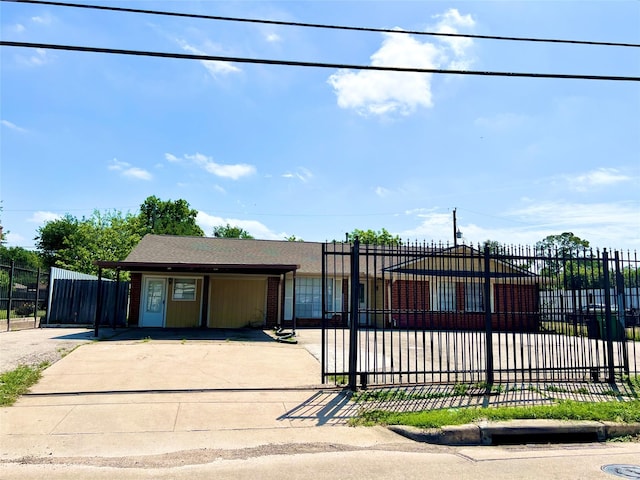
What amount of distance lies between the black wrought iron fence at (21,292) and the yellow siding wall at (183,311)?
15.6 ft

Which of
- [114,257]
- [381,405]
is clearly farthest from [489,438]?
[114,257]

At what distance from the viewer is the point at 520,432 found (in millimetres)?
6062

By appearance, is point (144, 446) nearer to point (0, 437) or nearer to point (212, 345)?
point (0, 437)

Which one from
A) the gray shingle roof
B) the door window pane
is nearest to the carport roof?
the gray shingle roof

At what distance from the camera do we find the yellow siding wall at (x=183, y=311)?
1978 centimetres

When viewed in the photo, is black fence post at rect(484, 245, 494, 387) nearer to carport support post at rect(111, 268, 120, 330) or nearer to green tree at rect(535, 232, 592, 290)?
green tree at rect(535, 232, 592, 290)

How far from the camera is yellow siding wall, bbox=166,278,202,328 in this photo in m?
19.8

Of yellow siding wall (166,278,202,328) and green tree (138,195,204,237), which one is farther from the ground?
green tree (138,195,204,237)

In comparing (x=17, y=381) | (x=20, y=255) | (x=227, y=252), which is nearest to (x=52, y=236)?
(x=20, y=255)

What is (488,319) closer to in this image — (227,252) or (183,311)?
(183,311)

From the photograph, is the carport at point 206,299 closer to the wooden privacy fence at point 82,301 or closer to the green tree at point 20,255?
the wooden privacy fence at point 82,301

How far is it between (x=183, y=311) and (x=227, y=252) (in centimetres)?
415

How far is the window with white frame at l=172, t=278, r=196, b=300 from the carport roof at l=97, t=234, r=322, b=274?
2.78 ft

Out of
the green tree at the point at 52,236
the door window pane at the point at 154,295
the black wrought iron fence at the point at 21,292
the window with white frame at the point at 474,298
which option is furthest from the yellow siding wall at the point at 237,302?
the green tree at the point at 52,236
